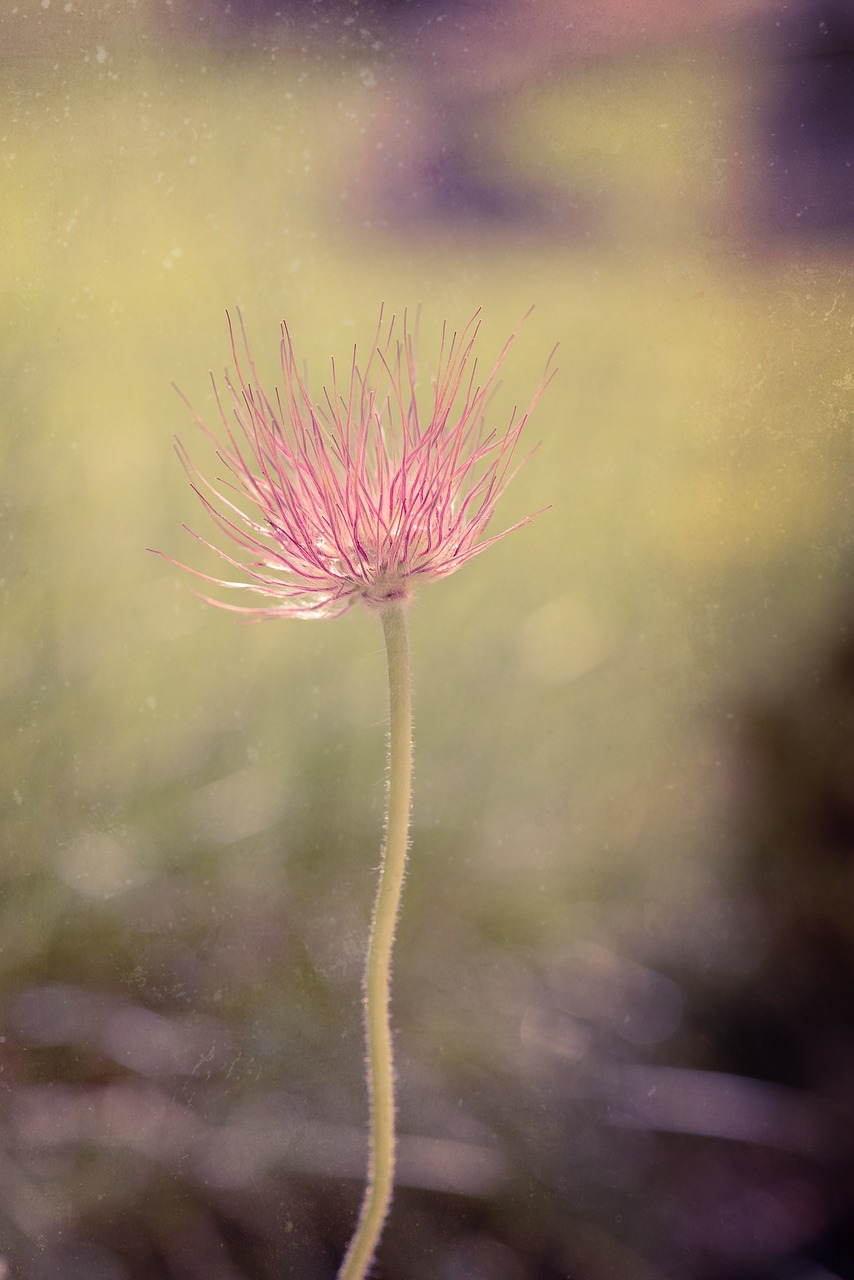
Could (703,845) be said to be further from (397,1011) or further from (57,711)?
(57,711)

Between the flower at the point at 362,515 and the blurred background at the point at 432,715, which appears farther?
the blurred background at the point at 432,715

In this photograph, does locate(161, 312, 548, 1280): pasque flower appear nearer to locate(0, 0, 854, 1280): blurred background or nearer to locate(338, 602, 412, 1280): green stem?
locate(338, 602, 412, 1280): green stem

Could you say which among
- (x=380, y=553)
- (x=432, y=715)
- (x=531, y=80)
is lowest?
(x=432, y=715)

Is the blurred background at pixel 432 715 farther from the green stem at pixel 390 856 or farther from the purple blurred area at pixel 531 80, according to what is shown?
the green stem at pixel 390 856

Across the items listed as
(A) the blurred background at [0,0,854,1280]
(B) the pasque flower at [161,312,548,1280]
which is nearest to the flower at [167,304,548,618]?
(B) the pasque flower at [161,312,548,1280]

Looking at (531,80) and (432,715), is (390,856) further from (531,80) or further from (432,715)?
(531,80)

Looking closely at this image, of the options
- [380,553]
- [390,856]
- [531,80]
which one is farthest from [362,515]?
[531,80]

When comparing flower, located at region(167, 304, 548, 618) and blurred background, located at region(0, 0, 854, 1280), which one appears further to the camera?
blurred background, located at region(0, 0, 854, 1280)

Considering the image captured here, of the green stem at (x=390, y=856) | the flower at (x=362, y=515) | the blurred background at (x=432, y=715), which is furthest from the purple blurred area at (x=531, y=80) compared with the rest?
the green stem at (x=390, y=856)
